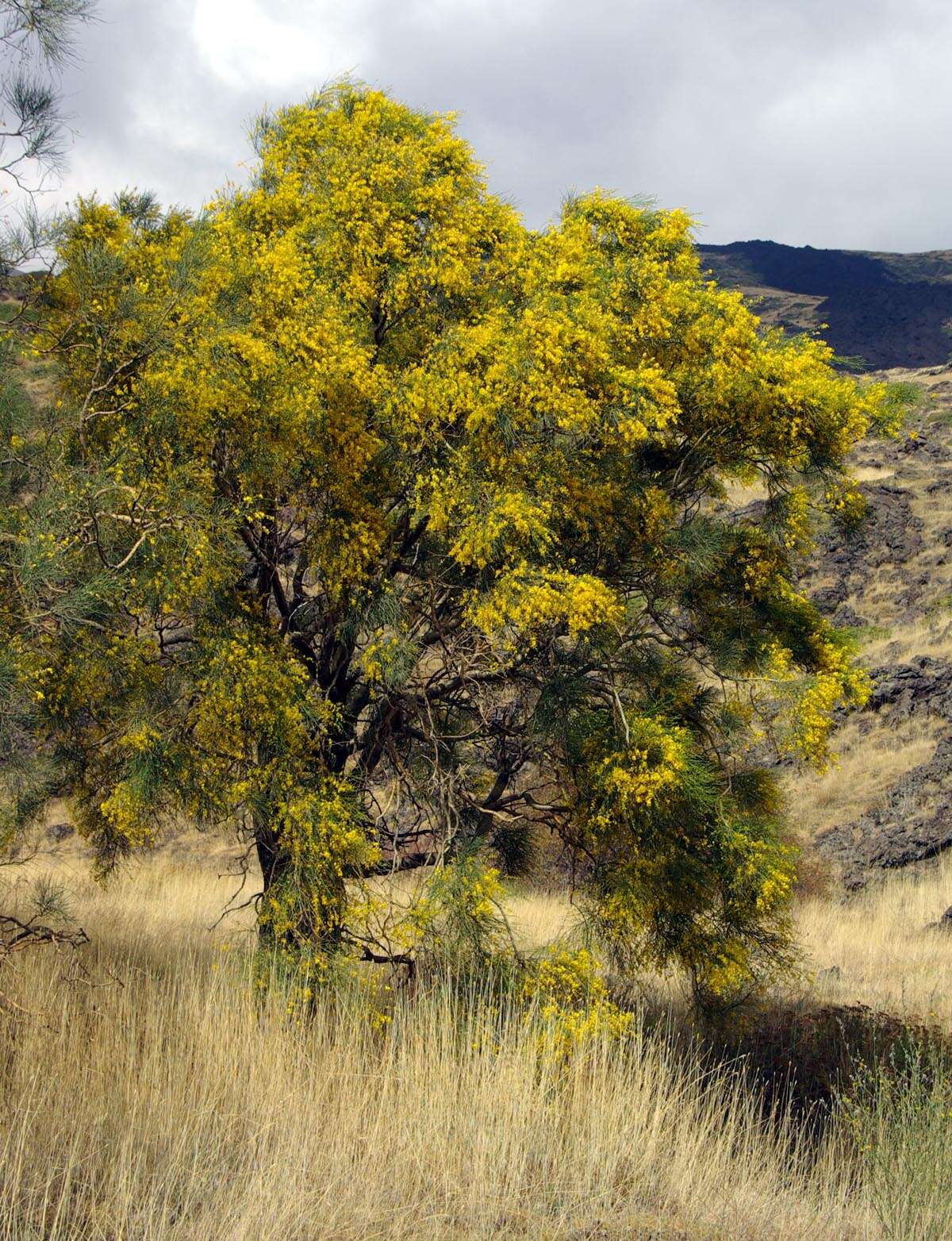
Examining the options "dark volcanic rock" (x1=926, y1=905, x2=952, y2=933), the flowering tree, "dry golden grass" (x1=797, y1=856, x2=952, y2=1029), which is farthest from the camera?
"dark volcanic rock" (x1=926, y1=905, x2=952, y2=933)

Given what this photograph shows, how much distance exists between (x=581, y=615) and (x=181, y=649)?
3032 mm

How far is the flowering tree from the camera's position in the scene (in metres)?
6.59

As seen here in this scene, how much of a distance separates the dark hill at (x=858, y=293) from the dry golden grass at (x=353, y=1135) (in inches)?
3208

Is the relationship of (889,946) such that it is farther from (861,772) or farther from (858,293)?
(858,293)

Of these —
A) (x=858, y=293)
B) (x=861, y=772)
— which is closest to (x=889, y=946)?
(x=861, y=772)

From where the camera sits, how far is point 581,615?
253 inches

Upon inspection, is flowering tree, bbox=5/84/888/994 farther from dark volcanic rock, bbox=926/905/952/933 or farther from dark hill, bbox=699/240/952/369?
dark hill, bbox=699/240/952/369

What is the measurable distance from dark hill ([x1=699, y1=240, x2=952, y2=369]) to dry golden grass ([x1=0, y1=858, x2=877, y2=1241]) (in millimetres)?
81475

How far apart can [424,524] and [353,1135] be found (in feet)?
14.2

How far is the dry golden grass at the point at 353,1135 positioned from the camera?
4105 millimetres

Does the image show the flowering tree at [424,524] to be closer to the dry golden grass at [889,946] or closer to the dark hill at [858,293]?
the dry golden grass at [889,946]

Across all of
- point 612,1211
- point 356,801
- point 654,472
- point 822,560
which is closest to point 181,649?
point 356,801

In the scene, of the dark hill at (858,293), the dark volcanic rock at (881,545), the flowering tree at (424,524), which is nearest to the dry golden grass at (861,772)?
the dark volcanic rock at (881,545)

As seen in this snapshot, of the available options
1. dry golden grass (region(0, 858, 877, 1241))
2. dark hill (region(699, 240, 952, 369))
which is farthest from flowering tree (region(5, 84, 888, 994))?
dark hill (region(699, 240, 952, 369))
